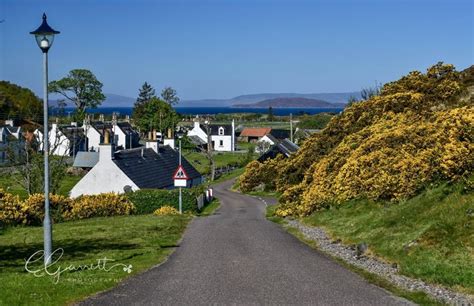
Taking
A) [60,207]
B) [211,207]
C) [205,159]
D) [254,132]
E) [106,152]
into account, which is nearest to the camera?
A: [60,207]

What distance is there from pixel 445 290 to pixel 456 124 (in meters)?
10.5

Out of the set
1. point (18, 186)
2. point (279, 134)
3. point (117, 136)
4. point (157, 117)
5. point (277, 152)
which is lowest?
point (18, 186)

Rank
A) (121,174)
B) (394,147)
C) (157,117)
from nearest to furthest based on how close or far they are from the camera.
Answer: (394,147) < (121,174) < (157,117)

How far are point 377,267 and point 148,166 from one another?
105 ft

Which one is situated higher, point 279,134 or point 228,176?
point 279,134

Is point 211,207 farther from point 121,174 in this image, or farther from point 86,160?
point 86,160

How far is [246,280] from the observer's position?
13539mm

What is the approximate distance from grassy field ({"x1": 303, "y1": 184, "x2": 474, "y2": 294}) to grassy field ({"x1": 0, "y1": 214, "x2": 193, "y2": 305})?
241 inches

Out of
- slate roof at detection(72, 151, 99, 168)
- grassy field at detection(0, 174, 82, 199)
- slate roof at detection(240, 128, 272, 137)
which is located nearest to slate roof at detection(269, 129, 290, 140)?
slate roof at detection(240, 128, 272, 137)

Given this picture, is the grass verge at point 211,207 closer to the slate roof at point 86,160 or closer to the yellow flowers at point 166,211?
the yellow flowers at point 166,211

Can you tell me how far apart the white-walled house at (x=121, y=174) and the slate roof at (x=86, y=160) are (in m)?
31.0

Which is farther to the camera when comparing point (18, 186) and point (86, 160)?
point (86, 160)

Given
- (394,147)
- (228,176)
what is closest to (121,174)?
(394,147)

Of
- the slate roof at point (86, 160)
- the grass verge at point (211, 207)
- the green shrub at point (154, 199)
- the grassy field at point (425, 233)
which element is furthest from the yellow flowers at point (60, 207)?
the slate roof at point (86, 160)
